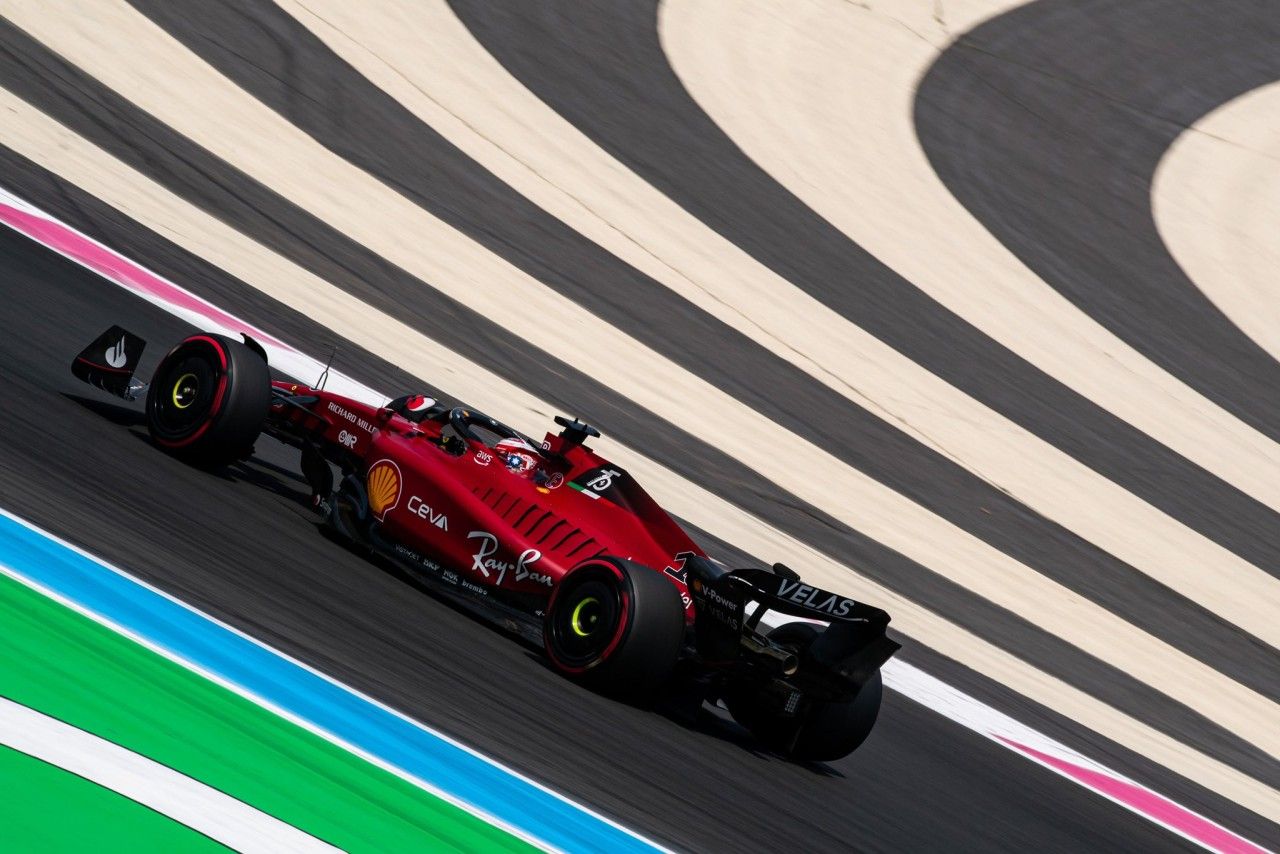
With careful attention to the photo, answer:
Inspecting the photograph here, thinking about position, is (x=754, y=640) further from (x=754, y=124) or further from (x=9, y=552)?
(x=754, y=124)

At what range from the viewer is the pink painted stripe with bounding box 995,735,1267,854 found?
23.7ft

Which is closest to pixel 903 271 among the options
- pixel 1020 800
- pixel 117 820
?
pixel 1020 800

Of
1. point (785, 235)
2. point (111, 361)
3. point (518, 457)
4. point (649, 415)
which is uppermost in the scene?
point (785, 235)

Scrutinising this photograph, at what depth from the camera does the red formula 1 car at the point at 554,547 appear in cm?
576

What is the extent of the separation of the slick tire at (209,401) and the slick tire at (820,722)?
2.08m

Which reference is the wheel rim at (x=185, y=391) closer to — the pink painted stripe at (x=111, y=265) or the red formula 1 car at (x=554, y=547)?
the red formula 1 car at (x=554, y=547)

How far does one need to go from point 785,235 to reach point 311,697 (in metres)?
8.93

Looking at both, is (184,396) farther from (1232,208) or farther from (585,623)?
(1232,208)

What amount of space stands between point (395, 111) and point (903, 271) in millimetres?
3869

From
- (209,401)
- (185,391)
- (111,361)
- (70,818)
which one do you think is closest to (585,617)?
(209,401)

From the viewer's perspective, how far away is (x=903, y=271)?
13.1 m

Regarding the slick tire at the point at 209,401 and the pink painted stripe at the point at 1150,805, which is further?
the pink painted stripe at the point at 1150,805

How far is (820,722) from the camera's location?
6.05m

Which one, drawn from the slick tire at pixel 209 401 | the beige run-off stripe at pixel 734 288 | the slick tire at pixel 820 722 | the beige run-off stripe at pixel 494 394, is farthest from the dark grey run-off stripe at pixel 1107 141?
the slick tire at pixel 209 401
